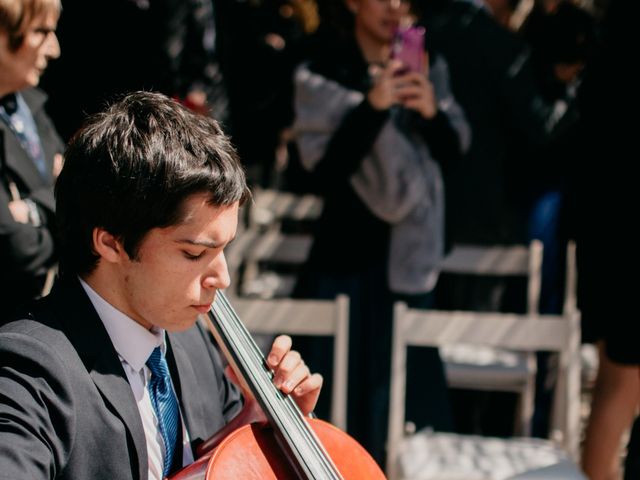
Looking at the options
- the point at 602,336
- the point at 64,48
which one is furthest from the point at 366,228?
the point at 64,48

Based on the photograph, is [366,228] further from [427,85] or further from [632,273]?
[632,273]

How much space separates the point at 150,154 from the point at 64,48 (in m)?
2.12

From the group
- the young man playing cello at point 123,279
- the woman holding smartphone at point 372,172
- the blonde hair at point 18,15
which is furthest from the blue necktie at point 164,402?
the woman holding smartphone at point 372,172

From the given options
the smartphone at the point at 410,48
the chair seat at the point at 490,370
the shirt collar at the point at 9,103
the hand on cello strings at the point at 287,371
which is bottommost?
the chair seat at the point at 490,370

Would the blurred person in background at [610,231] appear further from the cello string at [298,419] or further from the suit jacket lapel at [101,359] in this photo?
the suit jacket lapel at [101,359]

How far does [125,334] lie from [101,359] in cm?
8

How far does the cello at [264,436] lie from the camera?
1563 mm

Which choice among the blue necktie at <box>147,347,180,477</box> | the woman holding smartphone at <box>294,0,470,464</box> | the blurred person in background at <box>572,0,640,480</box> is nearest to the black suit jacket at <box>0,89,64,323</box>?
the blue necktie at <box>147,347,180,477</box>

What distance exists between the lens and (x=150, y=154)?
1.44 meters

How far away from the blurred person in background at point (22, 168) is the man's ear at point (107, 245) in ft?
2.96

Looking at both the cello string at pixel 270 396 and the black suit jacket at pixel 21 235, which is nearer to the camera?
the cello string at pixel 270 396

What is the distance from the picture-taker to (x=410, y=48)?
327 centimetres

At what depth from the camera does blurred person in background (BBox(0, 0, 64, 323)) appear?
229 centimetres

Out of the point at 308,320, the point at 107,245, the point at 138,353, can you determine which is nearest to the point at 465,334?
the point at 308,320
